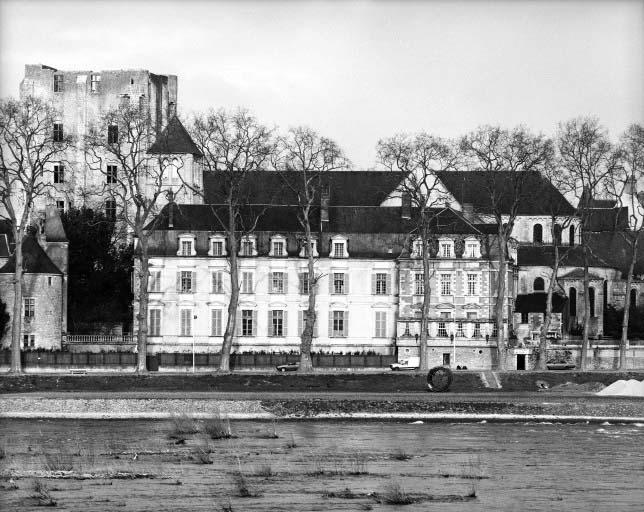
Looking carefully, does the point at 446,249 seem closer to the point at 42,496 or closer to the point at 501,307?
the point at 501,307

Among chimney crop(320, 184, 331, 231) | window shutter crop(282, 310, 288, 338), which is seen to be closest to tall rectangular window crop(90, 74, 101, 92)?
chimney crop(320, 184, 331, 231)

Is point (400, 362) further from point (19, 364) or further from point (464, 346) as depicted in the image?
point (19, 364)

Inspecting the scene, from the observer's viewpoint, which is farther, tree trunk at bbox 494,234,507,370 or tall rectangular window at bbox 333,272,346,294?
tall rectangular window at bbox 333,272,346,294

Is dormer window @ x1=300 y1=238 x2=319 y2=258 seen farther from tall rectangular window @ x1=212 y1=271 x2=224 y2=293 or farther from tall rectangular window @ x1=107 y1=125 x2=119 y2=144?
tall rectangular window @ x1=107 y1=125 x2=119 y2=144

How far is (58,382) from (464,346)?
30927 mm

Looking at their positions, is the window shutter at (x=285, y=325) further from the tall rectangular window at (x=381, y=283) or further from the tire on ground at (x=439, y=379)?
the tire on ground at (x=439, y=379)

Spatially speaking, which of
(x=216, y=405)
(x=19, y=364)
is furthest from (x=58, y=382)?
(x=216, y=405)

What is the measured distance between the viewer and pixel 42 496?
35219 mm

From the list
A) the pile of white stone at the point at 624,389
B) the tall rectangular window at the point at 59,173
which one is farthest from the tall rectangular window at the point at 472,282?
the tall rectangular window at the point at 59,173

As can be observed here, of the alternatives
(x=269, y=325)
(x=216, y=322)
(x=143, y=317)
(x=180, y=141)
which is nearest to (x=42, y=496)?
(x=143, y=317)

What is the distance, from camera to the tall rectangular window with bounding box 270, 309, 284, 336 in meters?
105

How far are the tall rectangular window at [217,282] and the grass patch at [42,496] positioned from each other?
69033mm

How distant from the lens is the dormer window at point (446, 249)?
105 metres

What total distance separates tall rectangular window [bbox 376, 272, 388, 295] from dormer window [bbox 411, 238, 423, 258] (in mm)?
2599
